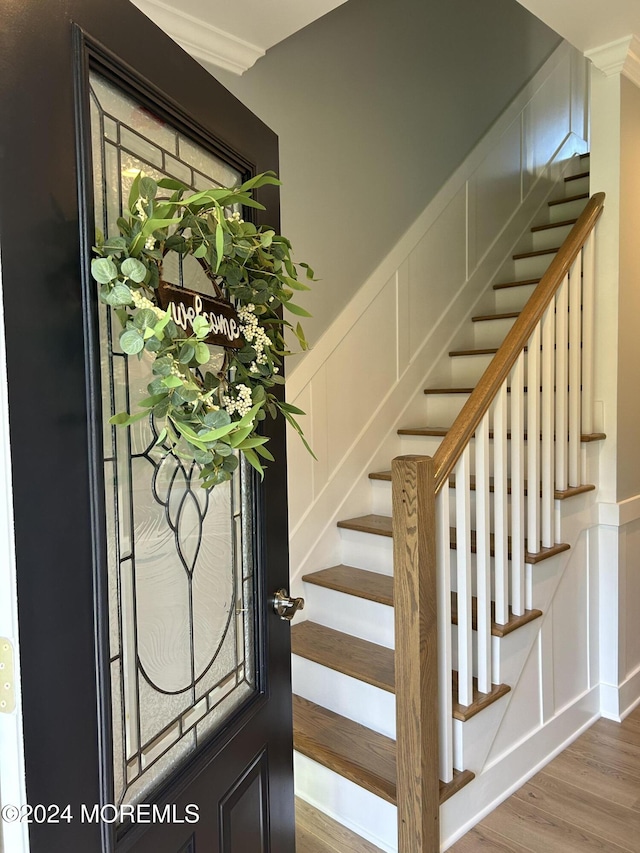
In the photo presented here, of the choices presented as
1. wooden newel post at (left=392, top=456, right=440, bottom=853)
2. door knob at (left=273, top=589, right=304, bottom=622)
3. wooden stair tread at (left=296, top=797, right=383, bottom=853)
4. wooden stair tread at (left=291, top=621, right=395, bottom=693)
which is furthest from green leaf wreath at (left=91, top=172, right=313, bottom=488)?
wooden stair tread at (left=296, top=797, right=383, bottom=853)

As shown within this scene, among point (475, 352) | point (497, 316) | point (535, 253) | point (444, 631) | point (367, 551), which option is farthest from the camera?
point (535, 253)

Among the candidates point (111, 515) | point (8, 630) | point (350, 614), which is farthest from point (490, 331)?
point (8, 630)

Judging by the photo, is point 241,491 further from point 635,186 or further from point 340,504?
point 635,186

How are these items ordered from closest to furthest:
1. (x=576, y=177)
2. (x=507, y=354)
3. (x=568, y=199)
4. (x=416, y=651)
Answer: (x=416, y=651)
(x=507, y=354)
(x=568, y=199)
(x=576, y=177)

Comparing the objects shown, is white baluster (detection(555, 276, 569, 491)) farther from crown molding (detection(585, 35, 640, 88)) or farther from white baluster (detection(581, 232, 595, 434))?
crown molding (detection(585, 35, 640, 88))

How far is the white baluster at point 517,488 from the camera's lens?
2100 millimetres

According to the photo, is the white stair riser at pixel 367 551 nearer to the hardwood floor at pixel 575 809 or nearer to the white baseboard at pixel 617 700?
the hardwood floor at pixel 575 809

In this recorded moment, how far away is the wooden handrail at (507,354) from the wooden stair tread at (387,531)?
613 millimetres

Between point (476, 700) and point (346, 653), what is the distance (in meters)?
0.49

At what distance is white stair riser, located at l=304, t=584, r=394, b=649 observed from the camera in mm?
2260

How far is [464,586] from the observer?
6.17ft

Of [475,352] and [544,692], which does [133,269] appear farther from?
[475,352]

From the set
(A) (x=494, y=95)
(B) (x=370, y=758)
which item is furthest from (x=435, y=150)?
(B) (x=370, y=758)

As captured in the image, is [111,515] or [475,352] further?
[475,352]
